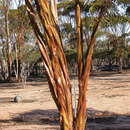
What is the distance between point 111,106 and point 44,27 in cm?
958

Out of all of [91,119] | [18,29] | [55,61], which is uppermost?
[18,29]

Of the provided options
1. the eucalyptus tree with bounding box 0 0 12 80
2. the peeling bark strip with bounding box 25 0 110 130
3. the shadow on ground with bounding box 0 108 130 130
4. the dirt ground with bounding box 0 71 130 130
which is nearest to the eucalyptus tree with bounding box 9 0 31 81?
the eucalyptus tree with bounding box 0 0 12 80

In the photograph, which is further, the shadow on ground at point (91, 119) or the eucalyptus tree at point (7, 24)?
the eucalyptus tree at point (7, 24)

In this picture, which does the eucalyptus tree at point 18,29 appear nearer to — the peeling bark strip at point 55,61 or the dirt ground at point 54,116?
the dirt ground at point 54,116

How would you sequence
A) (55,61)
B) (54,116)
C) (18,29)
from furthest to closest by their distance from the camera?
(18,29)
(54,116)
(55,61)

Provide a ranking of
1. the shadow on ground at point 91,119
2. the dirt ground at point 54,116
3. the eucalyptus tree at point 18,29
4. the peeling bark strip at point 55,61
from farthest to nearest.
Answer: the eucalyptus tree at point 18,29
the dirt ground at point 54,116
the shadow on ground at point 91,119
the peeling bark strip at point 55,61

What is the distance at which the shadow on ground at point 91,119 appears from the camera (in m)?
8.96

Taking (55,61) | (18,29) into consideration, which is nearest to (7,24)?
(18,29)

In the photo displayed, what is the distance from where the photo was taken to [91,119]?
10.1 m

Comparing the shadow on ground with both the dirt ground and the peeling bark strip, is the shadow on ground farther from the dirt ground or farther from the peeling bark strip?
the peeling bark strip

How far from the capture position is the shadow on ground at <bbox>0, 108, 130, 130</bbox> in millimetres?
8961

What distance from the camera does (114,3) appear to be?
12.1ft

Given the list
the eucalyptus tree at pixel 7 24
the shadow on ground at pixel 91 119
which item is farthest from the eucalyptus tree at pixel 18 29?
the shadow on ground at pixel 91 119

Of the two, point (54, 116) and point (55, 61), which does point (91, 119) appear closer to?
point (54, 116)
